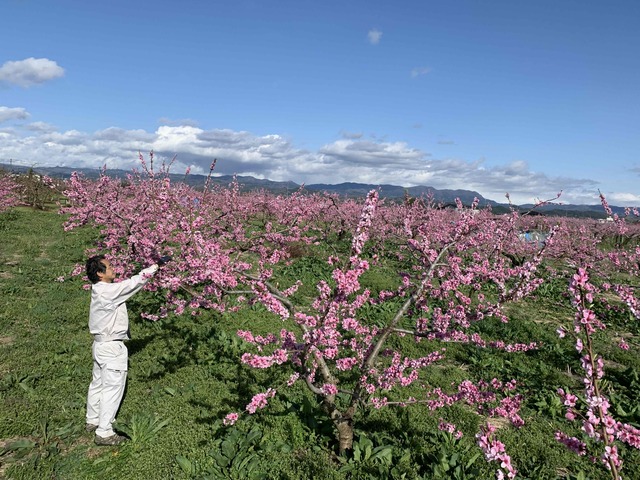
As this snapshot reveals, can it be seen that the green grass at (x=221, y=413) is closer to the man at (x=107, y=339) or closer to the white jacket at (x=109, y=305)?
the man at (x=107, y=339)

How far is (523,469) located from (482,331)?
5.30 m

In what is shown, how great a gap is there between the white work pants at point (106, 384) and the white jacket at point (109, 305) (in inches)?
6.7

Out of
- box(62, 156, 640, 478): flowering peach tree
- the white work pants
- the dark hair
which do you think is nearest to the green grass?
the white work pants

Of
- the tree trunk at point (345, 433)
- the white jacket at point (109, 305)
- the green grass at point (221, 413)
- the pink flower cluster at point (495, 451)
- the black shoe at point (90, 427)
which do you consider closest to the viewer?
the pink flower cluster at point (495, 451)

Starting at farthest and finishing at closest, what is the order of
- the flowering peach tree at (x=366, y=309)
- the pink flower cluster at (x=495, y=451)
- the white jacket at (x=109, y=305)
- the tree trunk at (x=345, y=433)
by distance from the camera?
the white jacket at (x=109, y=305) < the tree trunk at (x=345, y=433) < the flowering peach tree at (x=366, y=309) < the pink flower cluster at (x=495, y=451)

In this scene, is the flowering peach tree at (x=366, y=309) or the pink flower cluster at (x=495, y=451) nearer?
the pink flower cluster at (x=495, y=451)

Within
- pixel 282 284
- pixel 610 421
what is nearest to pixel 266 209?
pixel 282 284

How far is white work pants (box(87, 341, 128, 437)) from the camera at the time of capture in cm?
536

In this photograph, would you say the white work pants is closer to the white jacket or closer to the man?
the man

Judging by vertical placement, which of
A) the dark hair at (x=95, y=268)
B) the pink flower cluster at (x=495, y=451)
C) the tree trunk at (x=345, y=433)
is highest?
the dark hair at (x=95, y=268)

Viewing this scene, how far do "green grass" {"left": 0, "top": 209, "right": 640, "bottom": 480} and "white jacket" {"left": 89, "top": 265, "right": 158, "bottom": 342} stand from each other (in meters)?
1.33

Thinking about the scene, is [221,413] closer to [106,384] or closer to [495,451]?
[106,384]

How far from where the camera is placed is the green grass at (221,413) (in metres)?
4.97

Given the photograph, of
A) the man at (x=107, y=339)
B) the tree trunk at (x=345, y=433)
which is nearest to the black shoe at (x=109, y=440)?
the man at (x=107, y=339)
